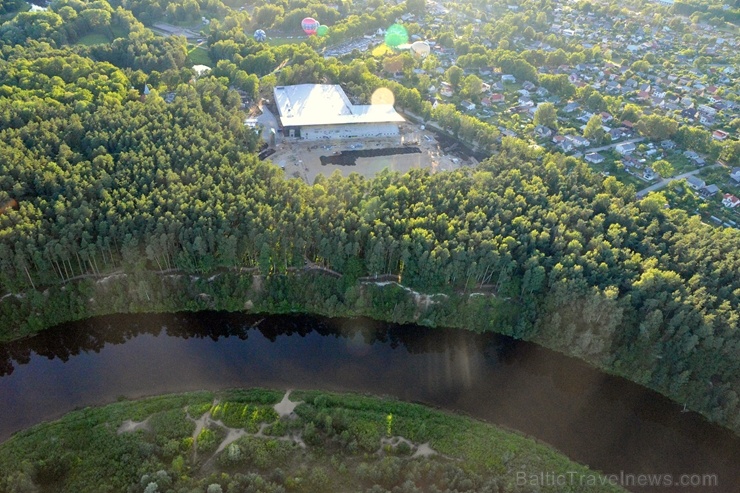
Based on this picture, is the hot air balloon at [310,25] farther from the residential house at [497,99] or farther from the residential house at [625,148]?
the residential house at [625,148]

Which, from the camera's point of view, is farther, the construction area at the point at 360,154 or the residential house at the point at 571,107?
the residential house at the point at 571,107

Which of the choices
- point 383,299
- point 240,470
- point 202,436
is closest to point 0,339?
point 202,436

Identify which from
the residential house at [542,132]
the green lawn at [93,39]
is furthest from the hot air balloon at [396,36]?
the green lawn at [93,39]

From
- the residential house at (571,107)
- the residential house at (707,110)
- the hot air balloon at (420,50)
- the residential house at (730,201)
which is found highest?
the hot air balloon at (420,50)

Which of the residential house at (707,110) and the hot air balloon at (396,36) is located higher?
the hot air balloon at (396,36)

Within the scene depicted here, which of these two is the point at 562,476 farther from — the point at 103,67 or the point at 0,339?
the point at 103,67

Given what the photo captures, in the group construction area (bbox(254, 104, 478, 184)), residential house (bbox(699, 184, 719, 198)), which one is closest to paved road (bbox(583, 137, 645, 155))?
residential house (bbox(699, 184, 719, 198))

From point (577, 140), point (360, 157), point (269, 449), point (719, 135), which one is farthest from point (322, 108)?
point (719, 135)
